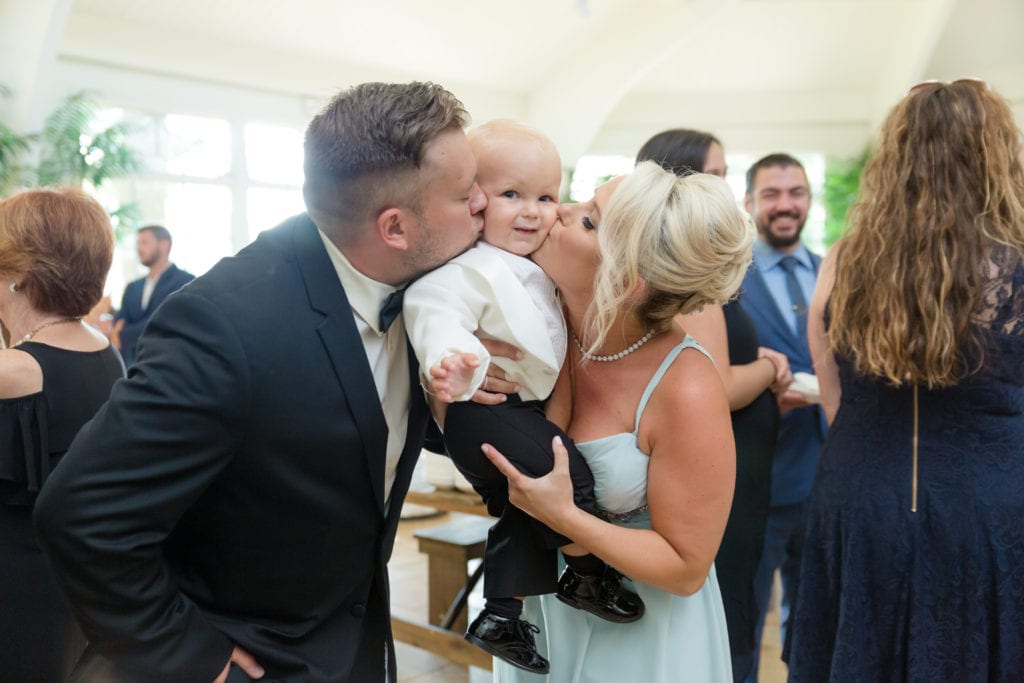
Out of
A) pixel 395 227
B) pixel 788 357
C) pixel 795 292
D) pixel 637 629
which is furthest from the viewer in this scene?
pixel 795 292

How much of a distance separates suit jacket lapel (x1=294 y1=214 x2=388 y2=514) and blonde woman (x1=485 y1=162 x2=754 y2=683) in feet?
0.85

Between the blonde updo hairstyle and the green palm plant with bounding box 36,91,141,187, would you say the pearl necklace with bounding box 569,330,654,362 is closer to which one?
the blonde updo hairstyle

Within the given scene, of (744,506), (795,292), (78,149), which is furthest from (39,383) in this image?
(78,149)

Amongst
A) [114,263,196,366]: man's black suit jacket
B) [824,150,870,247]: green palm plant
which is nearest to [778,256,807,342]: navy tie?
[114,263,196,366]: man's black suit jacket

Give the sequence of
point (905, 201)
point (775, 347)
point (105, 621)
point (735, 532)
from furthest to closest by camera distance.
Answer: point (775, 347) → point (735, 532) → point (905, 201) → point (105, 621)

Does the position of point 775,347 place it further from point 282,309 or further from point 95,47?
point 95,47

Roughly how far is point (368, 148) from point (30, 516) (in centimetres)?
142

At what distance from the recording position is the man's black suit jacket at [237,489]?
1326mm

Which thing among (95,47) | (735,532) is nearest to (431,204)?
(735,532)

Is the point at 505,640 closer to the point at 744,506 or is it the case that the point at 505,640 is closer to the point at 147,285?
the point at 744,506

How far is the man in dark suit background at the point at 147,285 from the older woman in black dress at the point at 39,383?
571cm

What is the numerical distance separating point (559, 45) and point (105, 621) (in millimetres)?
11392

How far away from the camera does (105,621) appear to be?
1.37m

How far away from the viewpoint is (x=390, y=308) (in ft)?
5.28
